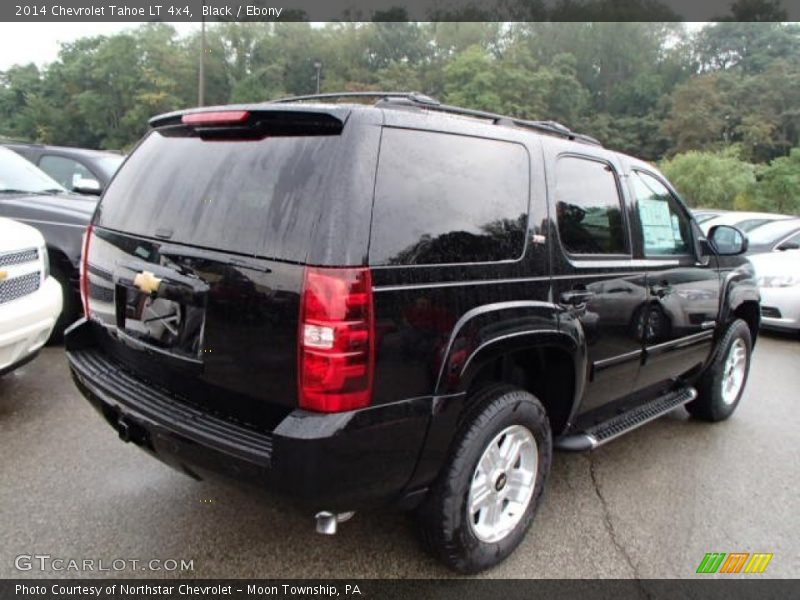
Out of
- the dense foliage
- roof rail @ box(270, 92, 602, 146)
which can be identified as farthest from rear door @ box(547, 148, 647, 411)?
the dense foliage

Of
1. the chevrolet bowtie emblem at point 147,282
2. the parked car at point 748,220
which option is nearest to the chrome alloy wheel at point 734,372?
the chevrolet bowtie emblem at point 147,282

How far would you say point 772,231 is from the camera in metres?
9.32

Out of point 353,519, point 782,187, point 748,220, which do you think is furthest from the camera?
point 782,187

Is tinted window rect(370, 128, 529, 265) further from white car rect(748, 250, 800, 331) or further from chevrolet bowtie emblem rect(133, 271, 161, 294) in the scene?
white car rect(748, 250, 800, 331)

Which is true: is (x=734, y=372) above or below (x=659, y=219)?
below

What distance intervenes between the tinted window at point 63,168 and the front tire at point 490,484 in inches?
276

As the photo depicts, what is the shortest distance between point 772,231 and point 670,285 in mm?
7035

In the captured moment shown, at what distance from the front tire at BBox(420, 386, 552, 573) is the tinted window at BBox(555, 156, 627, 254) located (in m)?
0.83

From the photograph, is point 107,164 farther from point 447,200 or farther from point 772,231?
point 772,231

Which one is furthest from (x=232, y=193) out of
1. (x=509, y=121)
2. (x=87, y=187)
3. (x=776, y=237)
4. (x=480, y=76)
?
(x=480, y=76)

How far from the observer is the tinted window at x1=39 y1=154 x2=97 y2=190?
7730 millimetres

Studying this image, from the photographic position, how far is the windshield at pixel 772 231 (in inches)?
357

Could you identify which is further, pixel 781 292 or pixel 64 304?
pixel 781 292

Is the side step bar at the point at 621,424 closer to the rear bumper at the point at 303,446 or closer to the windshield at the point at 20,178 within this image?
the rear bumper at the point at 303,446
